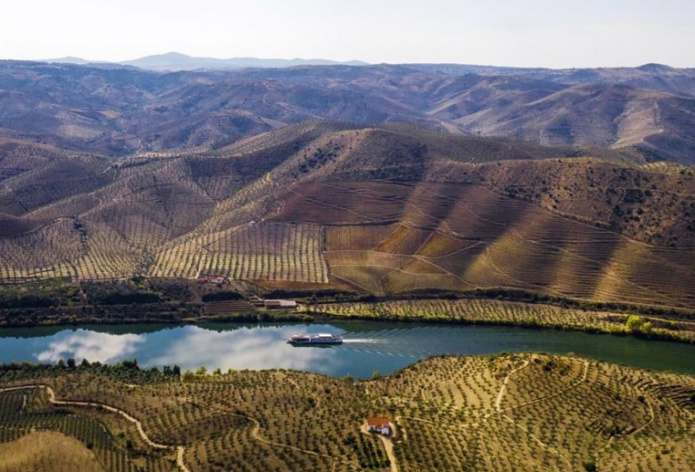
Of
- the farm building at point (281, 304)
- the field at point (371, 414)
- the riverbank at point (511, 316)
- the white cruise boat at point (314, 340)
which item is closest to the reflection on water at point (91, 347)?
the field at point (371, 414)

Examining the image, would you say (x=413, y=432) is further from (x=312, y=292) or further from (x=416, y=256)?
(x=416, y=256)

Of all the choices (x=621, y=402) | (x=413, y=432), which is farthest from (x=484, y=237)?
(x=413, y=432)

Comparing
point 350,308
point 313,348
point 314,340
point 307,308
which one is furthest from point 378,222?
point 313,348

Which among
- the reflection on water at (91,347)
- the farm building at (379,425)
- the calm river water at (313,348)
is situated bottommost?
the reflection on water at (91,347)

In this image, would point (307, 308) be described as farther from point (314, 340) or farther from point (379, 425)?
point (379, 425)

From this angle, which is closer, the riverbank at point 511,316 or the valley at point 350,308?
the valley at point 350,308

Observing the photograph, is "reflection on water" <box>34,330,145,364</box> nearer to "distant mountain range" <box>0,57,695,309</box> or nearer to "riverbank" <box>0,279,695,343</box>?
"riverbank" <box>0,279,695,343</box>

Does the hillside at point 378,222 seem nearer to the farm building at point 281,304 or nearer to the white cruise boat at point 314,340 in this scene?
the farm building at point 281,304

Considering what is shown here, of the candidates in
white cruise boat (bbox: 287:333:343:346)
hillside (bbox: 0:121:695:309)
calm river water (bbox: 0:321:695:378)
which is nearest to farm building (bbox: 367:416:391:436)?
calm river water (bbox: 0:321:695:378)
